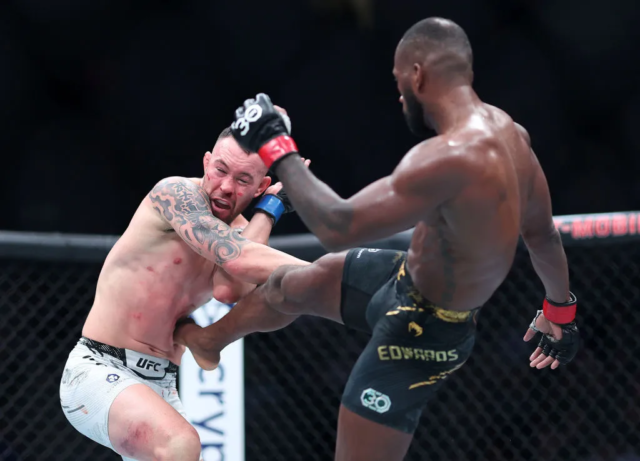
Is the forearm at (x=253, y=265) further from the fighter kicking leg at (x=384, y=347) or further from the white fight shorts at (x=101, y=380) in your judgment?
the white fight shorts at (x=101, y=380)

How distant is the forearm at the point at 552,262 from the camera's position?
1907 mm

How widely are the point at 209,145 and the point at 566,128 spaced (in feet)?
4.84

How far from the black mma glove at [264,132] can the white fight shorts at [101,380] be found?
0.76 metres

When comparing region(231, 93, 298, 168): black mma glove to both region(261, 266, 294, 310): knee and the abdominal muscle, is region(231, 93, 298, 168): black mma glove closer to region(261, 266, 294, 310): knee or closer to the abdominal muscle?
region(261, 266, 294, 310): knee

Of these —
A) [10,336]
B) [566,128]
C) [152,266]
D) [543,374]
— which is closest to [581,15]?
[566,128]

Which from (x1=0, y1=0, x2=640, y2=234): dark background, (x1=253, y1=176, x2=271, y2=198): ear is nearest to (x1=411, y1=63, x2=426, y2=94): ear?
(x1=253, y1=176, x2=271, y2=198): ear

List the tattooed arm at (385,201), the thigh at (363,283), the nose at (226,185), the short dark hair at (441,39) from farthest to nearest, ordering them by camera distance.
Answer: the nose at (226,185), the thigh at (363,283), the short dark hair at (441,39), the tattooed arm at (385,201)

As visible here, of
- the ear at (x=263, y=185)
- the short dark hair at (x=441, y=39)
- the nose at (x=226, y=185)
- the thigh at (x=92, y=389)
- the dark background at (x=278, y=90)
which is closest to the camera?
the short dark hair at (x=441, y=39)

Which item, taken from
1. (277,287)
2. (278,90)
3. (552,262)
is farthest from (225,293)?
(278,90)

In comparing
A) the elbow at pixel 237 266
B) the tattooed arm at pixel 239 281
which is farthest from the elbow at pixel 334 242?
the tattooed arm at pixel 239 281

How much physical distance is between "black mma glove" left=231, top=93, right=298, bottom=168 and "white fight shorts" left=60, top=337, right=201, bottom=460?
0.76 metres

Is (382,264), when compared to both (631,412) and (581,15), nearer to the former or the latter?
(631,412)

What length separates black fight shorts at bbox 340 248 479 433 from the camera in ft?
5.39

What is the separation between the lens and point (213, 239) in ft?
6.46
